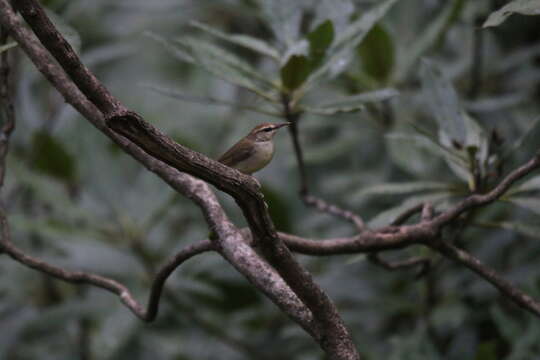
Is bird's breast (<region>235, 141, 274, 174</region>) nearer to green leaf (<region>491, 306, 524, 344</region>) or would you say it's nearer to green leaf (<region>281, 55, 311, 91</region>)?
green leaf (<region>281, 55, 311, 91</region>)

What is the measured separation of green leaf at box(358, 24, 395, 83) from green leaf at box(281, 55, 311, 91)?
31.8 inches

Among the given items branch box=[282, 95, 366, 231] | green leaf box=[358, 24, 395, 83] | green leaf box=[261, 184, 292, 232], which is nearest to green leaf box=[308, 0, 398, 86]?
branch box=[282, 95, 366, 231]

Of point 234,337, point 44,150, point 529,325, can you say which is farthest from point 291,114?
point 44,150

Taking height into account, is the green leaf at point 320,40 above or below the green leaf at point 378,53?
above

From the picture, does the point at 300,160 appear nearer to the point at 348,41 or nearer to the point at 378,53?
the point at 348,41

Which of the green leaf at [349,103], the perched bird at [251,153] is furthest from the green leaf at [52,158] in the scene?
the green leaf at [349,103]

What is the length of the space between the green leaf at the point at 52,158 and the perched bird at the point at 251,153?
131 centimetres

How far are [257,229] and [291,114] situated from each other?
773 millimetres

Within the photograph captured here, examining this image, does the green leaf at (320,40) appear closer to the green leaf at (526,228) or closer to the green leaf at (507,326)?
the green leaf at (526,228)

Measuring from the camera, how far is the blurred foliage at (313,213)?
2840 mm

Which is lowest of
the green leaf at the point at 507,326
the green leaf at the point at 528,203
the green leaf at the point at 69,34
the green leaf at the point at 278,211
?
the green leaf at the point at 507,326

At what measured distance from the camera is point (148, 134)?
1.34 m

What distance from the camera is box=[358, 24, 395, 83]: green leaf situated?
116 inches

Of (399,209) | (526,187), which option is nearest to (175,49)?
(399,209)
